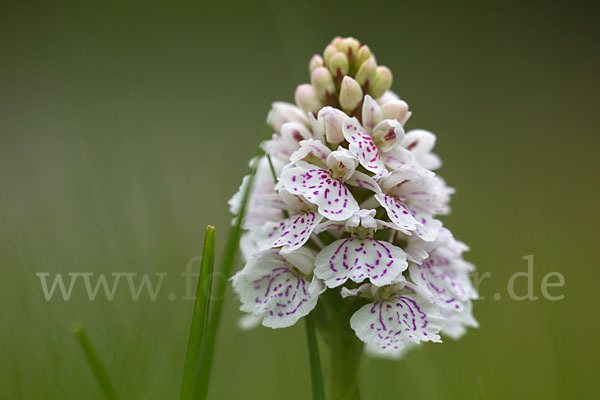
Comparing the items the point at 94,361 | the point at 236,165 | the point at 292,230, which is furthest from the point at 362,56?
the point at 236,165

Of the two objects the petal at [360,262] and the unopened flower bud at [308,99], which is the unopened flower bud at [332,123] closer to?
the unopened flower bud at [308,99]

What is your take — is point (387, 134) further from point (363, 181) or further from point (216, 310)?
point (216, 310)

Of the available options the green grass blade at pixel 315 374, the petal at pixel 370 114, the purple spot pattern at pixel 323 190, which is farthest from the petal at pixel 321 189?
the green grass blade at pixel 315 374

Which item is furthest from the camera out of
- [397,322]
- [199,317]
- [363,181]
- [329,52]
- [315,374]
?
[329,52]

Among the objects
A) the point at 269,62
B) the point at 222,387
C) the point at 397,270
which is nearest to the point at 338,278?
the point at 397,270

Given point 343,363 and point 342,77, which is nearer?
point 343,363

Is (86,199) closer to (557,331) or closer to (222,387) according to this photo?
(222,387)

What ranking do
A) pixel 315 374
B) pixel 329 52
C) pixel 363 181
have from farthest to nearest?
pixel 329 52
pixel 363 181
pixel 315 374
